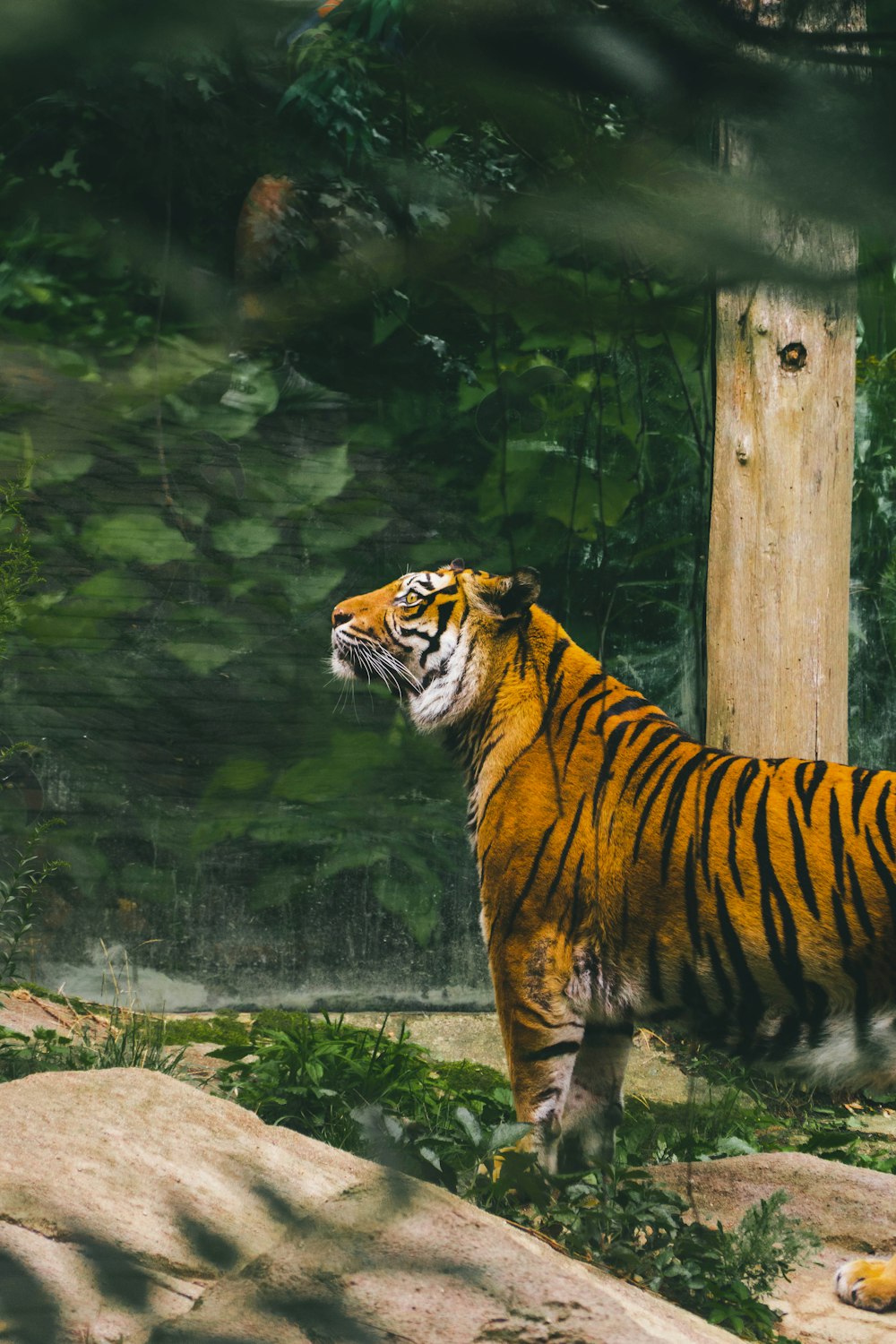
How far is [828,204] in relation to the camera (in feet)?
1.47

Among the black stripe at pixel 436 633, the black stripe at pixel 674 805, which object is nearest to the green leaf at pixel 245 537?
the black stripe at pixel 436 633

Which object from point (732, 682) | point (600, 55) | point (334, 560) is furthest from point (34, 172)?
point (334, 560)

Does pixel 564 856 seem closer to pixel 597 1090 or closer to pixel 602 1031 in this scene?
pixel 602 1031

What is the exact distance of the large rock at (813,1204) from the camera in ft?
8.76

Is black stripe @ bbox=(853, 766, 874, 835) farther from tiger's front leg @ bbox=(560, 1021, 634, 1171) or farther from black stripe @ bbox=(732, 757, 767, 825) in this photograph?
tiger's front leg @ bbox=(560, 1021, 634, 1171)

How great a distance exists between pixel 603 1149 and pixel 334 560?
214 cm

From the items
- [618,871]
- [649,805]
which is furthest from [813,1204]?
[649,805]

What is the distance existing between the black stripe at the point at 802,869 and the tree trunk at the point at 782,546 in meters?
0.76

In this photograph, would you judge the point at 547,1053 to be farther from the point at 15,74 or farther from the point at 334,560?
the point at 15,74

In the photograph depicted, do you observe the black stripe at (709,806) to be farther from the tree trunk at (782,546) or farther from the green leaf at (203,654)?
the green leaf at (203,654)

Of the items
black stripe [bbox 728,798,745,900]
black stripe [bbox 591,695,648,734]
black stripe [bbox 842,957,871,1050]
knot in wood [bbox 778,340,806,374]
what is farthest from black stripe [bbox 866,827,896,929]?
knot in wood [bbox 778,340,806,374]

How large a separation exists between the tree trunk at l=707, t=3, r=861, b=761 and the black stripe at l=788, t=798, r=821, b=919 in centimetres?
76

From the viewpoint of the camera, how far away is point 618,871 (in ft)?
10.00

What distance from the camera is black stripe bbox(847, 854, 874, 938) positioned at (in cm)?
272
